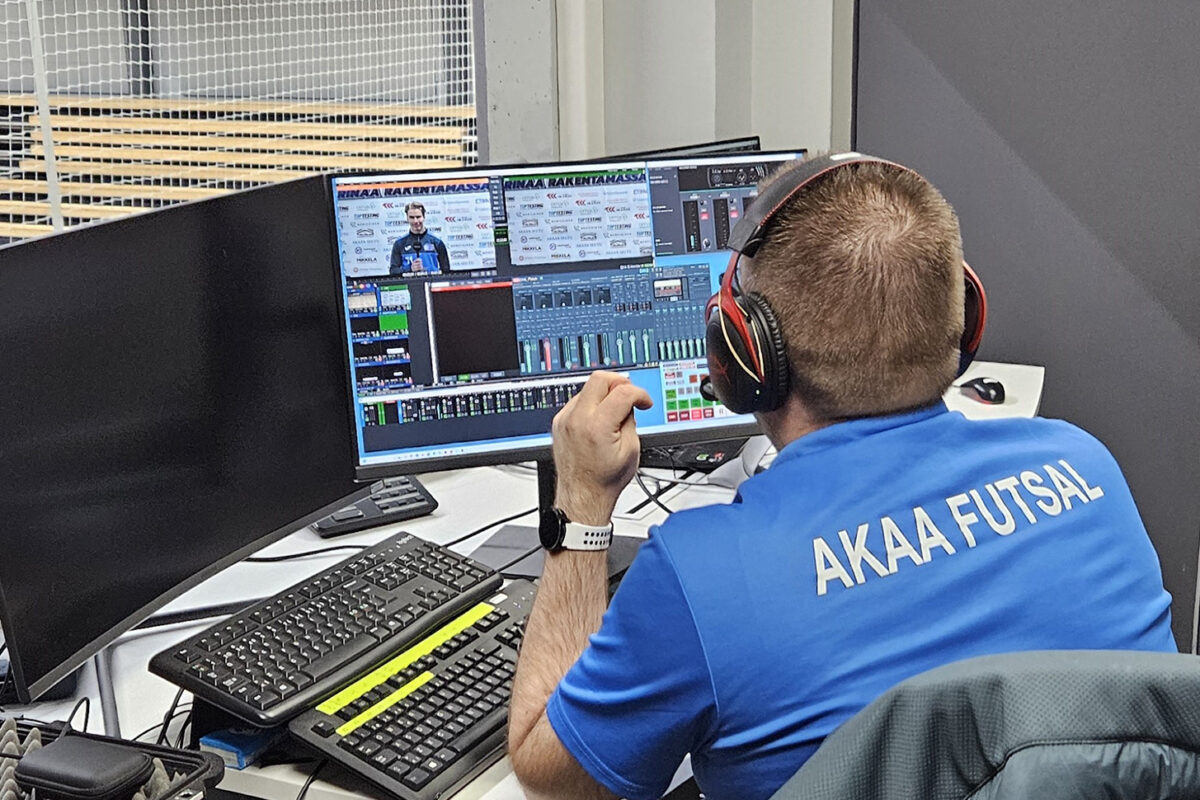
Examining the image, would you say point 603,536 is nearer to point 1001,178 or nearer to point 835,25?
point 1001,178

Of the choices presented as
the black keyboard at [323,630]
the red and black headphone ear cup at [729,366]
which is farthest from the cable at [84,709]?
the red and black headphone ear cup at [729,366]

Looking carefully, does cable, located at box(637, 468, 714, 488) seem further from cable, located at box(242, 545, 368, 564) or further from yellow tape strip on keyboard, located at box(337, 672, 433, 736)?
yellow tape strip on keyboard, located at box(337, 672, 433, 736)

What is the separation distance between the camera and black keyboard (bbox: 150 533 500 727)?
3.95 ft

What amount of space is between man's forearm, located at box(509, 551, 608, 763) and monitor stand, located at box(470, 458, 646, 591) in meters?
0.36

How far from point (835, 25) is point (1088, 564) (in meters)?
2.09

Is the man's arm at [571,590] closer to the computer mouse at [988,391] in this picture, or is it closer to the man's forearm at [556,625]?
the man's forearm at [556,625]

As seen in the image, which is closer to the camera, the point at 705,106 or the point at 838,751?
the point at 838,751

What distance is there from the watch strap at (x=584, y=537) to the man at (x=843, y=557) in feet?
0.31

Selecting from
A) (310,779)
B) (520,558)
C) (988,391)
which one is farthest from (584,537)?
(988,391)

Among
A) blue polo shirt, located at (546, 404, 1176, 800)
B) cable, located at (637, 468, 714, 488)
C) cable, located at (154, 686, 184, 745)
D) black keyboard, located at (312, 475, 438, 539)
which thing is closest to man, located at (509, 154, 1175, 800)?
blue polo shirt, located at (546, 404, 1176, 800)

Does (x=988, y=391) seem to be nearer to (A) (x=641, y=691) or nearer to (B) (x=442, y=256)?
(B) (x=442, y=256)

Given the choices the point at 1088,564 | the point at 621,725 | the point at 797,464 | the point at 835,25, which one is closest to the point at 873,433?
the point at 797,464

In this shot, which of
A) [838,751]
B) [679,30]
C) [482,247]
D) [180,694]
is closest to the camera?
[838,751]

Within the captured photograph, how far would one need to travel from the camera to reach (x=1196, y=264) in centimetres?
224
